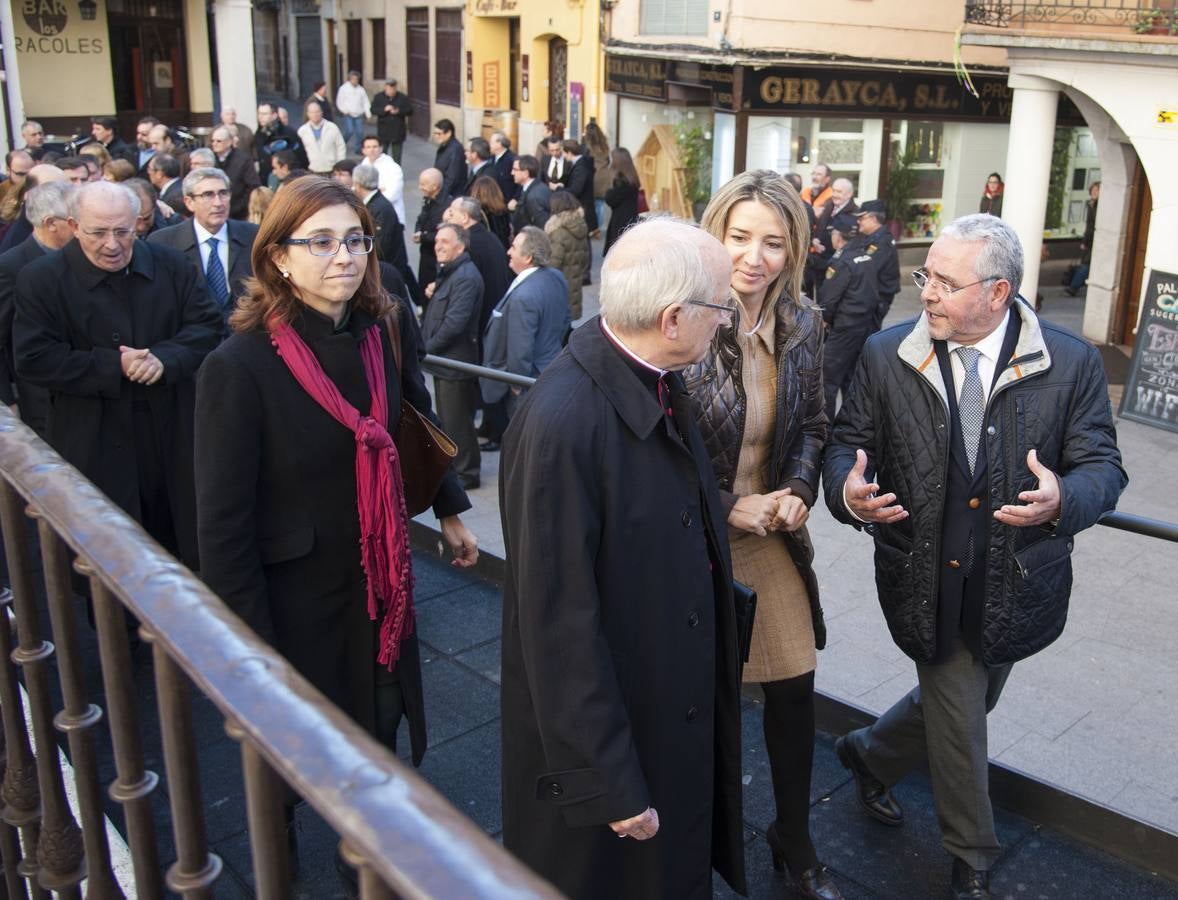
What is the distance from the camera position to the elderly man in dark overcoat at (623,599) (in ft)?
7.88

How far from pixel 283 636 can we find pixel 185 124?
79.1 feet

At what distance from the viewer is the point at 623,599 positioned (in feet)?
8.21

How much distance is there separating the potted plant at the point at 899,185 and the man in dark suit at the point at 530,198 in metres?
8.02

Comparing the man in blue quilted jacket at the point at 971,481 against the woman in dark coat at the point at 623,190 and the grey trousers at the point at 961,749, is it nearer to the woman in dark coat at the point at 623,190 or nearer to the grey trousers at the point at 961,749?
the grey trousers at the point at 961,749

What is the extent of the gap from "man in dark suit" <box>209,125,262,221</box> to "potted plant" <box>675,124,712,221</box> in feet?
26.9

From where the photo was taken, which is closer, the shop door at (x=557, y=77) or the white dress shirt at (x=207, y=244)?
the white dress shirt at (x=207, y=244)

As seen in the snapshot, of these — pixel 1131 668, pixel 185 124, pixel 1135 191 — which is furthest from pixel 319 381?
pixel 185 124

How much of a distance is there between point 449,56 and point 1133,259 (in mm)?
19032

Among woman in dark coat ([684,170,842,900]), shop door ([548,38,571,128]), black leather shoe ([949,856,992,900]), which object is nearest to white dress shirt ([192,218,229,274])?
woman in dark coat ([684,170,842,900])

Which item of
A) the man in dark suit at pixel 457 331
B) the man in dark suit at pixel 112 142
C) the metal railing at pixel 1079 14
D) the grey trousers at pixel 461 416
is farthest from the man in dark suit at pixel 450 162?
the grey trousers at pixel 461 416

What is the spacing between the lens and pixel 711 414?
319 cm

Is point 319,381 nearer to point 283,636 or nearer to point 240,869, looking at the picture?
point 283,636

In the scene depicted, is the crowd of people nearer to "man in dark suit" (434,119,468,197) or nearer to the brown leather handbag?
the brown leather handbag

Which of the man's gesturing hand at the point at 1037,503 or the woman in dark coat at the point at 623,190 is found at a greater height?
the man's gesturing hand at the point at 1037,503
